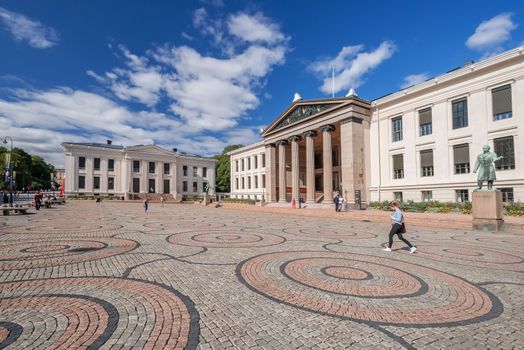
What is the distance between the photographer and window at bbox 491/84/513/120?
2283 cm

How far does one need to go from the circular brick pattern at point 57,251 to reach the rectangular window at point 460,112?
2976 centimetres

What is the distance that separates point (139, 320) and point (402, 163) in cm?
3247

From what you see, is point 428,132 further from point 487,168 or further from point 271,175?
point 271,175

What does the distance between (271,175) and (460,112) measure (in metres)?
26.6

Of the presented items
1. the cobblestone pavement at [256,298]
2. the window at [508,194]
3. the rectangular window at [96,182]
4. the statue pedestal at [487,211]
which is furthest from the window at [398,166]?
the rectangular window at [96,182]

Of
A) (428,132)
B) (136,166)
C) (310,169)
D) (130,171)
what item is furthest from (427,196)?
(136,166)

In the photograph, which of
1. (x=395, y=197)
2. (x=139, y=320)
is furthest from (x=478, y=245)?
(x=395, y=197)

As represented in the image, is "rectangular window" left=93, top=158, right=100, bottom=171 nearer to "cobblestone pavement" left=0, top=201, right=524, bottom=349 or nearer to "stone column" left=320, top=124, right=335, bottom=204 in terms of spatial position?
"stone column" left=320, top=124, right=335, bottom=204

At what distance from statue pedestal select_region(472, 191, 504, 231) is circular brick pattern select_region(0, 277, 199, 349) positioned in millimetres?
16245

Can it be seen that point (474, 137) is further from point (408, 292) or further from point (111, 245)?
point (111, 245)

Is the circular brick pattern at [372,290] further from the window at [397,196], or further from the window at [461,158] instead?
the window at [397,196]

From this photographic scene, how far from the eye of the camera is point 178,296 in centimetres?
468

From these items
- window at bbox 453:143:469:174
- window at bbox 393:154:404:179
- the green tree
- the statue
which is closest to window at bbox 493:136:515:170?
window at bbox 453:143:469:174

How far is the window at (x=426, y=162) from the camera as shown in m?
28.2
